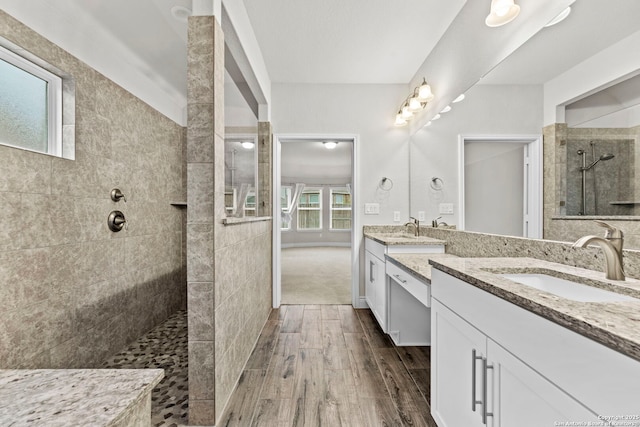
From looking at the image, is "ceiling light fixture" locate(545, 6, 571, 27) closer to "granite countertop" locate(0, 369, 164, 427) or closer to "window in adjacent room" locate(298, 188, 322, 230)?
"granite countertop" locate(0, 369, 164, 427)

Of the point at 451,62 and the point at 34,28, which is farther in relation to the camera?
the point at 451,62

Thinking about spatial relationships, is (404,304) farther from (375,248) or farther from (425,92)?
(425,92)

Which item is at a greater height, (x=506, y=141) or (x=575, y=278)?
(x=506, y=141)

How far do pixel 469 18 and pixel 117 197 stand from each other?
9.96 ft

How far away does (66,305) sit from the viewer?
176cm

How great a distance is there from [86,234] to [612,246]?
2.81 metres

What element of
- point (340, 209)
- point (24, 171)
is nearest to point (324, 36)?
point (24, 171)

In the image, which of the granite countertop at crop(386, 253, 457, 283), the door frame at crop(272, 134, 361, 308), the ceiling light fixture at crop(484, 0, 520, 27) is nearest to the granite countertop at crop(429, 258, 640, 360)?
the granite countertop at crop(386, 253, 457, 283)

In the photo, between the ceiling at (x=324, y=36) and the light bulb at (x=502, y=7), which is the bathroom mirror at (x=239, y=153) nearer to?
the ceiling at (x=324, y=36)

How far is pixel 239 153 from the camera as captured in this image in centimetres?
209

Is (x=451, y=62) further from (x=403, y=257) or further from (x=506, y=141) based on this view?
(x=403, y=257)

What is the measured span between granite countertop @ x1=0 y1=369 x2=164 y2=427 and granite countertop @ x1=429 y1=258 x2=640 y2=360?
1024mm

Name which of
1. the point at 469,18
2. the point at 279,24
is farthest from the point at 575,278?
the point at 279,24

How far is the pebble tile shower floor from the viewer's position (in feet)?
5.00
